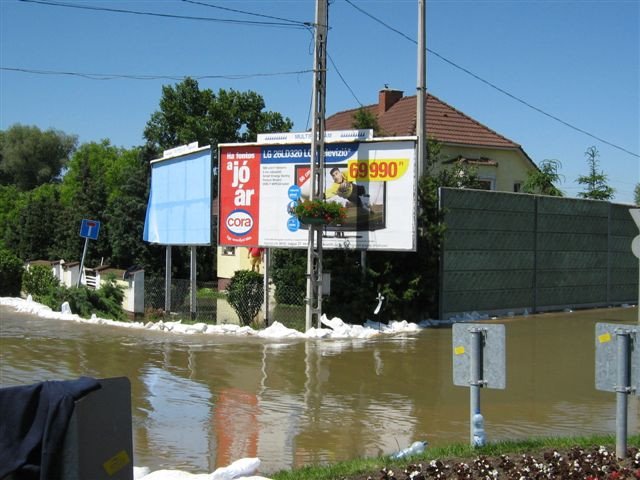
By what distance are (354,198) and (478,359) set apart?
37.4 feet

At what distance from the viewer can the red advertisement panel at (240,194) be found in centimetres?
1906

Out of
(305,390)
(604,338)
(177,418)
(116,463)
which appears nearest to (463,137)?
(305,390)

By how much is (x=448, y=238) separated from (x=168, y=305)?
7.74 metres

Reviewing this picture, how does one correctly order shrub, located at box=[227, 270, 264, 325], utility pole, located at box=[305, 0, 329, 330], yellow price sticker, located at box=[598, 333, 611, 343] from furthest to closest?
1. shrub, located at box=[227, 270, 264, 325]
2. utility pole, located at box=[305, 0, 329, 330]
3. yellow price sticker, located at box=[598, 333, 611, 343]

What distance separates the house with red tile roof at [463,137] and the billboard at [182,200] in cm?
1140

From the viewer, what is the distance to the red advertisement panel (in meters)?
19.1

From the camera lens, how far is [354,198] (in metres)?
17.9

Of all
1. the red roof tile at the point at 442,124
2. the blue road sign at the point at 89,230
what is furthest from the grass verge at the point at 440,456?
the red roof tile at the point at 442,124

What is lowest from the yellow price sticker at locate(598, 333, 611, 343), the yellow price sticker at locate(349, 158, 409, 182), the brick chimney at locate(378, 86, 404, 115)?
the yellow price sticker at locate(598, 333, 611, 343)

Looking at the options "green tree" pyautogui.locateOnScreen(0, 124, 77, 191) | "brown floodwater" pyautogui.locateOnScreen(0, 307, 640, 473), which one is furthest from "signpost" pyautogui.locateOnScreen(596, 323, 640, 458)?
"green tree" pyautogui.locateOnScreen(0, 124, 77, 191)

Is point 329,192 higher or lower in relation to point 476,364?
higher

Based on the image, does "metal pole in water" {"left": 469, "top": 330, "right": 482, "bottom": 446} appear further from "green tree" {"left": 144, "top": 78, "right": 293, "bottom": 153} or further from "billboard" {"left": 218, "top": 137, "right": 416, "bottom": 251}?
"green tree" {"left": 144, "top": 78, "right": 293, "bottom": 153}

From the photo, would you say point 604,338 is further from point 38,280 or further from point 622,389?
point 38,280

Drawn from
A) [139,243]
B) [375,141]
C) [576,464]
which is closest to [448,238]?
[375,141]
